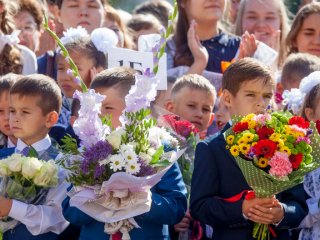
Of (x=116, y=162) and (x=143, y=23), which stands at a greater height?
(x=116, y=162)

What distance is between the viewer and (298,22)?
783cm

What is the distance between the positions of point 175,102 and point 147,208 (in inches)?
63.4

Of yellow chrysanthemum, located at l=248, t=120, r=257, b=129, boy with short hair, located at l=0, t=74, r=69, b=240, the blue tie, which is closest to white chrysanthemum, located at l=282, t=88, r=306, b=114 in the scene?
yellow chrysanthemum, located at l=248, t=120, r=257, b=129

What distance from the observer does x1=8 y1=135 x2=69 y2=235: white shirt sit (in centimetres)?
550

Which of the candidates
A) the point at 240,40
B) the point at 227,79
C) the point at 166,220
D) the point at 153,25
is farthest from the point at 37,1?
the point at 166,220

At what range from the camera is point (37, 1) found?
8.71 m

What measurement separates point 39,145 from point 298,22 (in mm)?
2913

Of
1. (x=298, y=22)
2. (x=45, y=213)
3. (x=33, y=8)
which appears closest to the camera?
(x=45, y=213)

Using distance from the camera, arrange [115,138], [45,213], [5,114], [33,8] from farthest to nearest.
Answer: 1. [33,8]
2. [5,114]
3. [45,213]
4. [115,138]

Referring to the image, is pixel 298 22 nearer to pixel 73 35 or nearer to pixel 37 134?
pixel 73 35

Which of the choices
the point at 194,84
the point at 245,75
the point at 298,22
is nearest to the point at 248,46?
the point at 298,22

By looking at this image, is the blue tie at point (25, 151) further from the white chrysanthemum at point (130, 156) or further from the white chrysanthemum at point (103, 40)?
the white chrysanthemum at point (103, 40)

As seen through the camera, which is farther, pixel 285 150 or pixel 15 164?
pixel 15 164

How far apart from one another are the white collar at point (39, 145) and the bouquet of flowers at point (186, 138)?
808 mm
